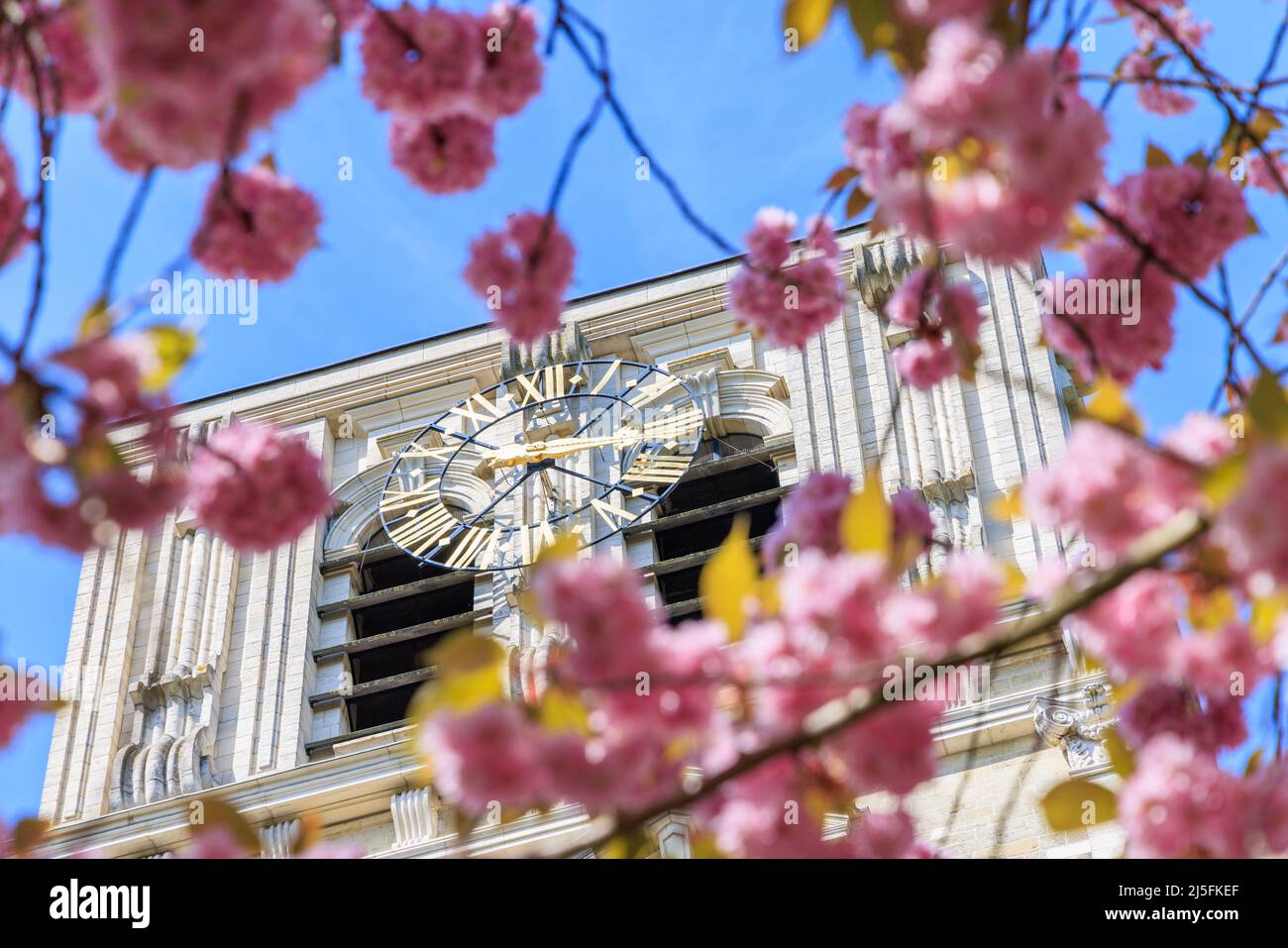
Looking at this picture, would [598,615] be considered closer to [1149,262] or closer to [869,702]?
[869,702]

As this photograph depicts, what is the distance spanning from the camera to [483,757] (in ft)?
11.7

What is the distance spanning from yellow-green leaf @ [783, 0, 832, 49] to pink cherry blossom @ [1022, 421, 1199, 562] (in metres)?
1.02

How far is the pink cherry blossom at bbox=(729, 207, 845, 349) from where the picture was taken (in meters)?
6.61

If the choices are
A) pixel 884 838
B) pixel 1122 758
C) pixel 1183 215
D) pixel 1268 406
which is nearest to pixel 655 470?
pixel 1183 215

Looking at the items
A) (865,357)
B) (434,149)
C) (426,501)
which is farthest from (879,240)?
(434,149)

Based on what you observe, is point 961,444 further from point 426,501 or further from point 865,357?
point 426,501

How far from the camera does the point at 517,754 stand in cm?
359

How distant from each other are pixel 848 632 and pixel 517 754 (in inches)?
25.2

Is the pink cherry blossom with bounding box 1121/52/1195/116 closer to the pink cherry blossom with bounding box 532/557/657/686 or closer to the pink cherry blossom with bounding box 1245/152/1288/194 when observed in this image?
the pink cherry blossom with bounding box 1245/152/1288/194

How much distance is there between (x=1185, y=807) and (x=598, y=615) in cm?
135

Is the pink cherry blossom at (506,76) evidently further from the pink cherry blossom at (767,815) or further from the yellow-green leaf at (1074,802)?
the yellow-green leaf at (1074,802)

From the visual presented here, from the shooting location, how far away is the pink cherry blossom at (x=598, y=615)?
358 cm

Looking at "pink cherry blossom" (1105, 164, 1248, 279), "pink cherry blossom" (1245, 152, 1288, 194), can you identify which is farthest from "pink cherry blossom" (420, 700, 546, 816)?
"pink cherry blossom" (1245, 152, 1288, 194)

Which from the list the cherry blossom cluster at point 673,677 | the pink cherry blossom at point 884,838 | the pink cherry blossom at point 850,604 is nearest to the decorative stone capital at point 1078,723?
the pink cherry blossom at point 884,838
